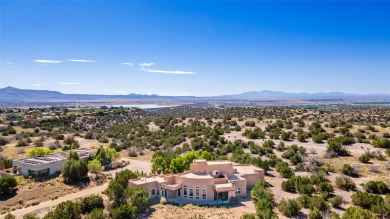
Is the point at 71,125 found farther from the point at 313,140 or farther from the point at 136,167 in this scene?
the point at 313,140

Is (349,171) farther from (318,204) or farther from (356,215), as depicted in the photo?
(356,215)

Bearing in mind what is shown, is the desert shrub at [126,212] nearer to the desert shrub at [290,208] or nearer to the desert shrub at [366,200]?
the desert shrub at [290,208]

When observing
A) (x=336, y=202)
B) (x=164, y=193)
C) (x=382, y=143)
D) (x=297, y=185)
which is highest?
(x=382, y=143)

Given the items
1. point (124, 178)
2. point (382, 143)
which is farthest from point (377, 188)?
point (124, 178)

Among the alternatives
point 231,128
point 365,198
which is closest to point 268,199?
point 365,198

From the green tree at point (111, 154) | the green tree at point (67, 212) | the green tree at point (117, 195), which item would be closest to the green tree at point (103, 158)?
the green tree at point (111, 154)

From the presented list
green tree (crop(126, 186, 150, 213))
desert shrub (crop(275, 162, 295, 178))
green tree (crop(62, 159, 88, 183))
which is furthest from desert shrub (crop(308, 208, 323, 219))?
green tree (crop(62, 159, 88, 183))

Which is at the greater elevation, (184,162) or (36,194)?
(184,162)

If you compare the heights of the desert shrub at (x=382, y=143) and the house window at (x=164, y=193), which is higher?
the desert shrub at (x=382, y=143)
